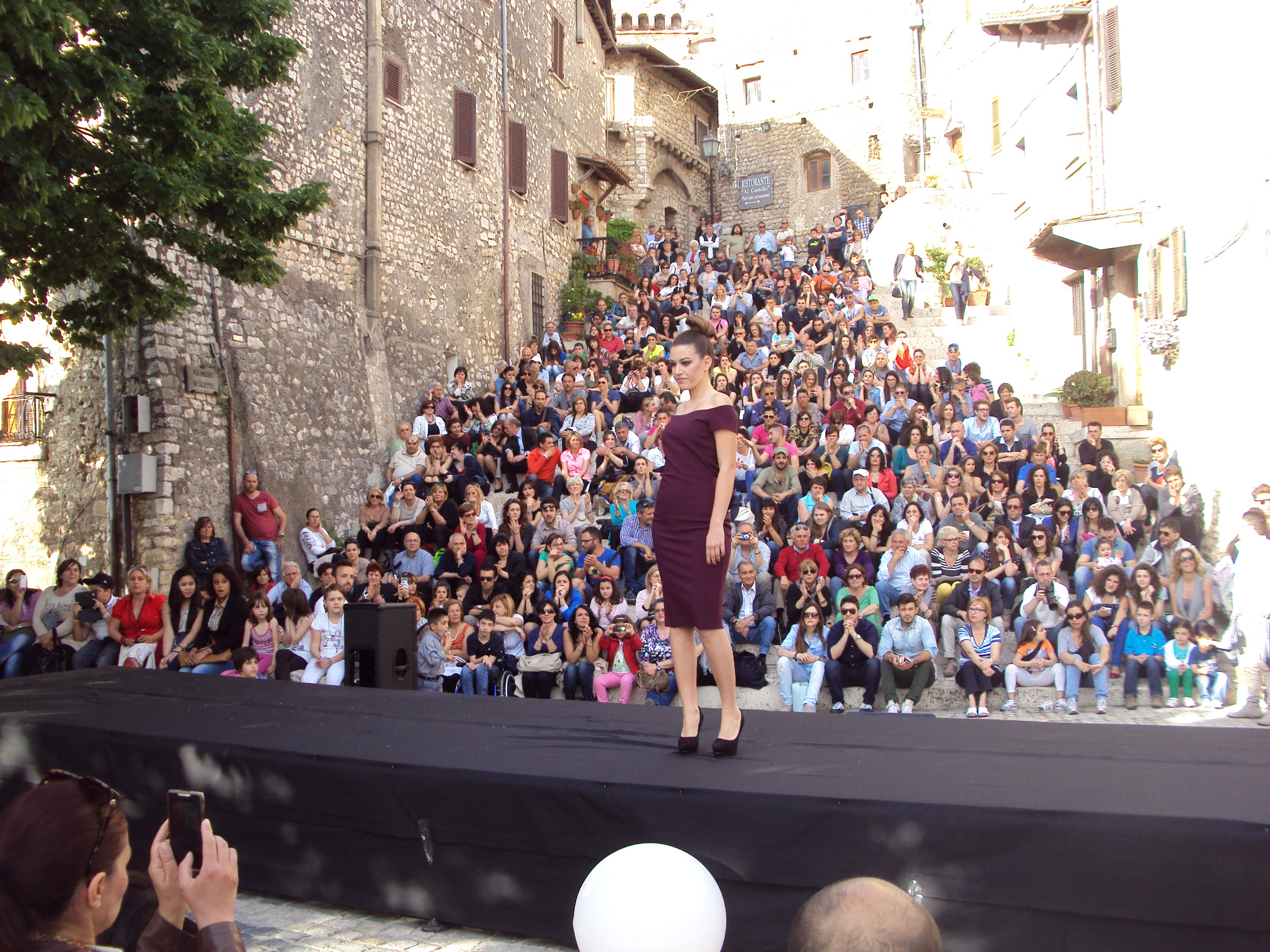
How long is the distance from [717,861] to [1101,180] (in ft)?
45.2

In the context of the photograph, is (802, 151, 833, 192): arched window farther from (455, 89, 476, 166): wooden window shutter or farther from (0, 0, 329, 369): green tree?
(0, 0, 329, 369): green tree

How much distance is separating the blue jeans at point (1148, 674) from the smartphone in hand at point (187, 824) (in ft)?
24.7

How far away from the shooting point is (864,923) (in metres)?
1.43

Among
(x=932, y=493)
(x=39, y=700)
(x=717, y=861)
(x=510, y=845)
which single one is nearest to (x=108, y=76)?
(x=39, y=700)

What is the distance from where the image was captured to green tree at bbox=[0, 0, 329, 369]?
6125 mm

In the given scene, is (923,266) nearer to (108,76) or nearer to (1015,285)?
(1015,285)

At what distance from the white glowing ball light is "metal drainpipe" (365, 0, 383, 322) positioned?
13359 millimetres

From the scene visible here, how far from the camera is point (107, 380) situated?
36.4 ft

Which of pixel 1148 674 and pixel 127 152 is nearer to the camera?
pixel 127 152

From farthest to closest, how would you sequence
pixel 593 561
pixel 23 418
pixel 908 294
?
pixel 908 294, pixel 23 418, pixel 593 561

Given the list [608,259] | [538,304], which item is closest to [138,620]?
[538,304]

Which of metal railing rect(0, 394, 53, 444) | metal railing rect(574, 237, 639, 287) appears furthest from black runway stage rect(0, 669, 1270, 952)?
metal railing rect(574, 237, 639, 287)

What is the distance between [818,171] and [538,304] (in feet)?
56.0

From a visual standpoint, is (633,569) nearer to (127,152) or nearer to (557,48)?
(127,152)
